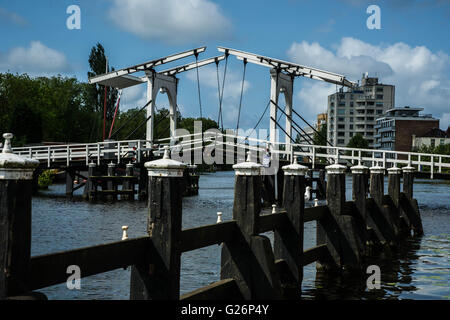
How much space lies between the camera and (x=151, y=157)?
31438 millimetres

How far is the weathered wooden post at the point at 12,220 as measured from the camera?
3.71 meters

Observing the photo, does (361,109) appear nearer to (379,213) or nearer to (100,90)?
(100,90)

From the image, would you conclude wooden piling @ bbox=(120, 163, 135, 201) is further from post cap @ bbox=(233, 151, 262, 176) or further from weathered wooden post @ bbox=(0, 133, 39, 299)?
weathered wooden post @ bbox=(0, 133, 39, 299)

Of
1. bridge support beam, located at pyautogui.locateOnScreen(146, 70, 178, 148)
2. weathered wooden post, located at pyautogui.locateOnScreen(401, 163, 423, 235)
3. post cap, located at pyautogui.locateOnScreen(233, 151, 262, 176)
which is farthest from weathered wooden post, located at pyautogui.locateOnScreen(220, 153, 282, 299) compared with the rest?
bridge support beam, located at pyautogui.locateOnScreen(146, 70, 178, 148)

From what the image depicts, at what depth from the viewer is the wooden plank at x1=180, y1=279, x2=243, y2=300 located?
18.8 ft

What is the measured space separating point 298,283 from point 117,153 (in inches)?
1007

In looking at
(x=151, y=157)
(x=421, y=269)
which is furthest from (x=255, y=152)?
(x=421, y=269)

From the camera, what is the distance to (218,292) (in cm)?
629

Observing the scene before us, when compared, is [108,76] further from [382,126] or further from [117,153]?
[382,126]

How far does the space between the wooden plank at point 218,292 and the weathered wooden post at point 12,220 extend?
1.96m

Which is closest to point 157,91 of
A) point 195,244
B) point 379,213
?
point 379,213

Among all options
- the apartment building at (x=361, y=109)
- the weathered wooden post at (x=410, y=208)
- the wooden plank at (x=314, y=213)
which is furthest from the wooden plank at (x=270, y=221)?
the apartment building at (x=361, y=109)

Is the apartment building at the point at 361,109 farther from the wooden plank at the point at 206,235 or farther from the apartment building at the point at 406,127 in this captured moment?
the wooden plank at the point at 206,235

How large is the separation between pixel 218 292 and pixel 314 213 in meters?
3.72
